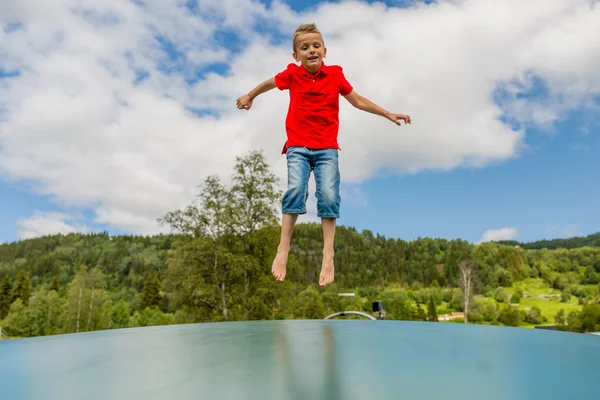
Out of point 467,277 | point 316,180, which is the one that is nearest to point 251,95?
point 316,180

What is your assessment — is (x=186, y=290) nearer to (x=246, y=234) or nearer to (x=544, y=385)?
(x=246, y=234)

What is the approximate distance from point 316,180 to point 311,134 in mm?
321

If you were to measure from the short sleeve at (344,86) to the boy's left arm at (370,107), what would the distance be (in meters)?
0.04

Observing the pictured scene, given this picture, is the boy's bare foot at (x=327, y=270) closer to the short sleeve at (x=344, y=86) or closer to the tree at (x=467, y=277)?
the short sleeve at (x=344, y=86)

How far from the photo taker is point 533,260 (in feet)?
396

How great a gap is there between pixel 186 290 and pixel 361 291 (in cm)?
7006

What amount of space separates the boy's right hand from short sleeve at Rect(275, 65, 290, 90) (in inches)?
10.8

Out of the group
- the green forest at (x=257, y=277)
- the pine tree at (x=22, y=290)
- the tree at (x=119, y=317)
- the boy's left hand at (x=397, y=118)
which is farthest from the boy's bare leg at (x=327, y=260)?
the pine tree at (x=22, y=290)

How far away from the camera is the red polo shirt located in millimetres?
3020

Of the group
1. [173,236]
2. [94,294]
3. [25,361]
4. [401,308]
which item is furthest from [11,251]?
[25,361]

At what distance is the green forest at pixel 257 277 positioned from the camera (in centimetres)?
1762

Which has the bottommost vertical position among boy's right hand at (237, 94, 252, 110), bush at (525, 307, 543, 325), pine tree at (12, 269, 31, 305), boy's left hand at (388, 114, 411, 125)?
bush at (525, 307, 543, 325)

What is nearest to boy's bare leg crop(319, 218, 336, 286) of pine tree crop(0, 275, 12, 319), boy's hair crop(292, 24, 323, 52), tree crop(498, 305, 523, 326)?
boy's hair crop(292, 24, 323, 52)

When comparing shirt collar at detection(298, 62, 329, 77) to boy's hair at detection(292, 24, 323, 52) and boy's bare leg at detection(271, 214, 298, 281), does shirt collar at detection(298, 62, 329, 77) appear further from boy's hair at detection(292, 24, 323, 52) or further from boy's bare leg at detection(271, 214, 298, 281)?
boy's bare leg at detection(271, 214, 298, 281)
